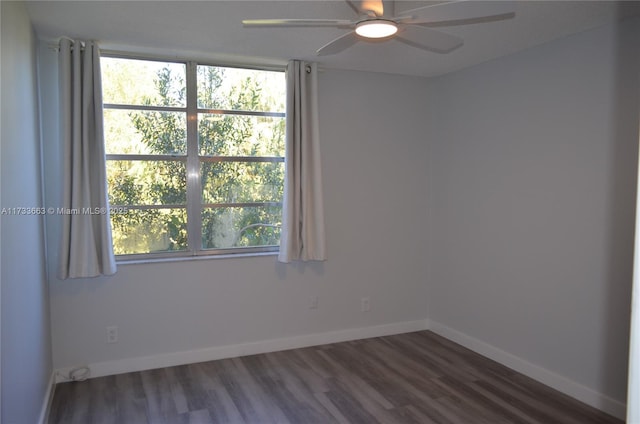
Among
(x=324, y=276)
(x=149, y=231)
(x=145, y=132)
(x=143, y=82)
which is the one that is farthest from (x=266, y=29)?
(x=324, y=276)

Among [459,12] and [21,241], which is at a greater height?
[459,12]

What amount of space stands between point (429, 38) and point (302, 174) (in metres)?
1.79

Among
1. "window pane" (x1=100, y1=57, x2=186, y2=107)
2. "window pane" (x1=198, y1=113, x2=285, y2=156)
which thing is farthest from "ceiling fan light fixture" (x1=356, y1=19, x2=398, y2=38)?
"window pane" (x1=100, y1=57, x2=186, y2=107)

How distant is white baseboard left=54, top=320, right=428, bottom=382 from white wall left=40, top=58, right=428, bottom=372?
29 mm

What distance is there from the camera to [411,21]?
199 centimetres

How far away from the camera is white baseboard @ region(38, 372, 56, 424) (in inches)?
103

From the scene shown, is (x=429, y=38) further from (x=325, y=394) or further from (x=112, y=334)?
(x=112, y=334)

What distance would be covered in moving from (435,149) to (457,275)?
1252 millimetres

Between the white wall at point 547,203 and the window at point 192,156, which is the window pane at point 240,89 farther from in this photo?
the white wall at point 547,203

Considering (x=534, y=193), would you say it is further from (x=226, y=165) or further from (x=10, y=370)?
(x=10, y=370)

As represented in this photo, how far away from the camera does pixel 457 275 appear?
13.6 ft

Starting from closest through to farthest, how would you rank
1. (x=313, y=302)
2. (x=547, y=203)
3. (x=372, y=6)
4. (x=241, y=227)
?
(x=372, y=6), (x=547, y=203), (x=241, y=227), (x=313, y=302)

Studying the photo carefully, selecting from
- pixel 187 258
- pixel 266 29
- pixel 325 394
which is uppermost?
pixel 266 29

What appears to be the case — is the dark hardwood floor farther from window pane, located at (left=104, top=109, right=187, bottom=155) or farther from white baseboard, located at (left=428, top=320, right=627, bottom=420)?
window pane, located at (left=104, top=109, right=187, bottom=155)
